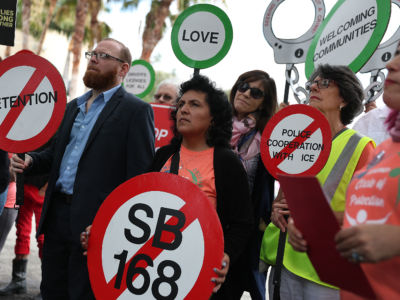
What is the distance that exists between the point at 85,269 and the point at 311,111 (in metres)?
1.65

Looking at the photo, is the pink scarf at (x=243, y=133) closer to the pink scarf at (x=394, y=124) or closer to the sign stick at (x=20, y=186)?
the sign stick at (x=20, y=186)

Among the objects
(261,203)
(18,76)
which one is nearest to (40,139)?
(18,76)

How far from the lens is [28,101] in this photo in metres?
2.91

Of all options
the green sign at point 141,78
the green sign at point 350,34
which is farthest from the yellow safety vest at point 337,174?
the green sign at point 141,78

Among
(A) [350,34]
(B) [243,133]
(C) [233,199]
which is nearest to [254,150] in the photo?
(B) [243,133]

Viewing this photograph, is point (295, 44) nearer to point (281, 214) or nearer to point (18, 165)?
point (281, 214)

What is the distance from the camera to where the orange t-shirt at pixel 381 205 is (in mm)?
1414

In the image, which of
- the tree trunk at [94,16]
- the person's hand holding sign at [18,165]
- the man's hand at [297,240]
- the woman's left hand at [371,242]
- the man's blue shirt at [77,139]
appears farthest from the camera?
the tree trunk at [94,16]

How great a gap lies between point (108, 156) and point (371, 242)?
2.02 m

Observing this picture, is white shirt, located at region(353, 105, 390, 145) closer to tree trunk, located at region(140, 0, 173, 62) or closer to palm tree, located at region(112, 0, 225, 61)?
palm tree, located at region(112, 0, 225, 61)

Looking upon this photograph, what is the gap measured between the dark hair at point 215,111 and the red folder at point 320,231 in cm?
131

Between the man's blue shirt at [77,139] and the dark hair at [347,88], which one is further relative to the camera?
the man's blue shirt at [77,139]

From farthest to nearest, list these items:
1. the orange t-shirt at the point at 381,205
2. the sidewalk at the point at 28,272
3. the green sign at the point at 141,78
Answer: the green sign at the point at 141,78 → the sidewalk at the point at 28,272 → the orange t-shirt at the point at 381,205

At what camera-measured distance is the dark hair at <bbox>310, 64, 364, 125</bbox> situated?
2.82m
